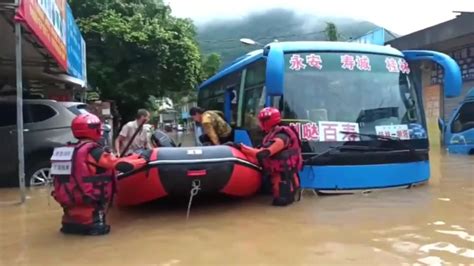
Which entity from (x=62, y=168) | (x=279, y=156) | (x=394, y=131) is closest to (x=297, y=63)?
(x=279, y=156)

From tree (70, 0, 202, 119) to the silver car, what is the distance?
1264 cm

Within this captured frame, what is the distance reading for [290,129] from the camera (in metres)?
7.22

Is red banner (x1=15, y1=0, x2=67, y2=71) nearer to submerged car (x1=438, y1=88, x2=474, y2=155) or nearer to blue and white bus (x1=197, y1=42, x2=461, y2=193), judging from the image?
blue and white bus (x1=197, y1=42, x2=461, y2=193)

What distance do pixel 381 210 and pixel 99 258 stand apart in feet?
11.8

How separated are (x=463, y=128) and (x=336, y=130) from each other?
29.8 feet

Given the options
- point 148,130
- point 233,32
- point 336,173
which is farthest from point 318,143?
point 233,32

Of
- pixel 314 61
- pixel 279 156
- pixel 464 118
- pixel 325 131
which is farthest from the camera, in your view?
pixel 464 118

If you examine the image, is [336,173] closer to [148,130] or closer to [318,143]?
[318,143]

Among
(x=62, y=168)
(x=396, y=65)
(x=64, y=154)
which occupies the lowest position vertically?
(x=62, y=168)

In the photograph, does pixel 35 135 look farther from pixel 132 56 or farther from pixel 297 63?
pixel 132 56

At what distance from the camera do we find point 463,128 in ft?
50.2

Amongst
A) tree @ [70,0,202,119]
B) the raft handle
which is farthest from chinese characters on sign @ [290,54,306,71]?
tree @ [70,0,202,119]

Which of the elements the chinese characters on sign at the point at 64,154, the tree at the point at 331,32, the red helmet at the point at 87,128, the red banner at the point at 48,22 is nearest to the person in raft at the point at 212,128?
the red banner at the point at 48,22

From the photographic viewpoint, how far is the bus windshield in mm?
7699
